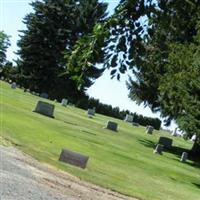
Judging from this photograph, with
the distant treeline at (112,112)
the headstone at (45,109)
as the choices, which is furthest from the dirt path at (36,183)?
the distant treeline at (112,112)

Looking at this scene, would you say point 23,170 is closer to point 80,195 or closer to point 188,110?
point 80,195

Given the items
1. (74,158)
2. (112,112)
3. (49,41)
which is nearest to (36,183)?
(74,158)

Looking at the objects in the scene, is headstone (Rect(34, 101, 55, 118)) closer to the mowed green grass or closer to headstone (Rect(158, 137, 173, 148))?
the mowed green grass

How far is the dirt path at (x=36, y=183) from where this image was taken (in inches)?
483

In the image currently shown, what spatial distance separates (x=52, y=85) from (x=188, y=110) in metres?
41.8

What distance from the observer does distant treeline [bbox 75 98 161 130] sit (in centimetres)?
7950

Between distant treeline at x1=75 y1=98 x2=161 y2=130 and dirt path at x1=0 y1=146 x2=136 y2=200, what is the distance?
60392 mm

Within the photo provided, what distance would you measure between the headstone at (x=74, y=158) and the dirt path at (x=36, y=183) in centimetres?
154

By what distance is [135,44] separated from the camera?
21.5ft

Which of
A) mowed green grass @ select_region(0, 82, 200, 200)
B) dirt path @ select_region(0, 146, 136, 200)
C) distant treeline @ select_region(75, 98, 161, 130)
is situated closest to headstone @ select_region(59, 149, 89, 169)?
mowed green grass @ select_region(0, 82, 200, 200)

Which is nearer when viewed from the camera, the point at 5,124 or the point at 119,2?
the point at 119,2

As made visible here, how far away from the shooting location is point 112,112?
8081 centimetres

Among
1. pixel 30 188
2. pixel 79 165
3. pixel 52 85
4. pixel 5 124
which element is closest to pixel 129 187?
pixel 79 165

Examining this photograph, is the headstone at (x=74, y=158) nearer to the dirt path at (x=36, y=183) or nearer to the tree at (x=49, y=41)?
the dirt path at (x=36, y=183)
